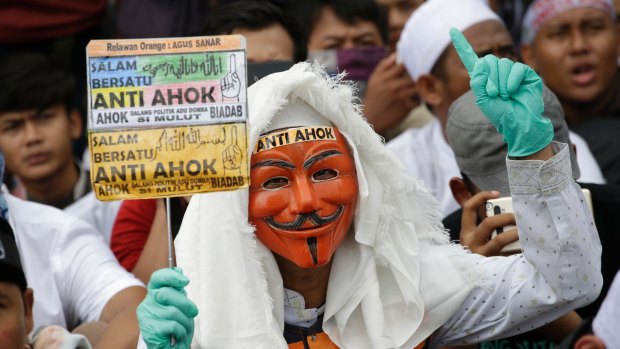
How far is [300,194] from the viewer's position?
399 centimetres

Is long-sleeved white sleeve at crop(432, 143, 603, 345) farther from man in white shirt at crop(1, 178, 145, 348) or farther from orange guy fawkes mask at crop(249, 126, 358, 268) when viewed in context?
man in white shirt at crop(1, 178, 145, 348)

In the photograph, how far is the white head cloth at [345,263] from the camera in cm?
395

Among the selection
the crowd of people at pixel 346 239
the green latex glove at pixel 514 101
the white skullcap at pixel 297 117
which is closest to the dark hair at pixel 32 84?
the crowd of people at pixel 346 239

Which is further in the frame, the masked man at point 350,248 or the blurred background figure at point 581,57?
the blurred background figure at point 581,57

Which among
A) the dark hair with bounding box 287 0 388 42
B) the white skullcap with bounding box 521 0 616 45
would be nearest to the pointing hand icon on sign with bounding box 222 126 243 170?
the dark hair with bounding box 287 0 388 42

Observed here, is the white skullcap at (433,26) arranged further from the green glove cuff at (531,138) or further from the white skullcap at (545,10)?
the green glove cuff at (531,138)

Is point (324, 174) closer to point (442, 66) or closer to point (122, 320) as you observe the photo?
point (122, 320)

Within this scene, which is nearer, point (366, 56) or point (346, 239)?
point (346, 239)

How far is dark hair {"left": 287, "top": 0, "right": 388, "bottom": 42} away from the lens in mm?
6645

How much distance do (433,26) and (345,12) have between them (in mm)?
726

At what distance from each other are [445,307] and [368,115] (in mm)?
2425

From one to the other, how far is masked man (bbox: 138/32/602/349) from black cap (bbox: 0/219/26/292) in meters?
0.58

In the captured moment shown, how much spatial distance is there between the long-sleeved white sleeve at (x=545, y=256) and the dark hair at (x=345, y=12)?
2.77 metres

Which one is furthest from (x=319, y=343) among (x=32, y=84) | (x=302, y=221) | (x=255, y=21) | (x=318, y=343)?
(x=32, y=84)
